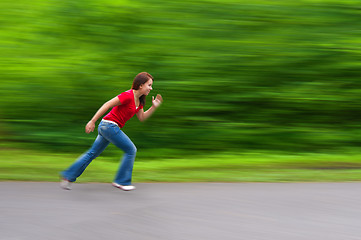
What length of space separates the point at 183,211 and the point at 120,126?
4.71 ft

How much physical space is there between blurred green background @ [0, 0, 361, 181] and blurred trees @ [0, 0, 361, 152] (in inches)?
0.8

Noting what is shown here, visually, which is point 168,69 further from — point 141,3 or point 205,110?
point 141,3

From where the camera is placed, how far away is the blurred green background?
8.44 metres

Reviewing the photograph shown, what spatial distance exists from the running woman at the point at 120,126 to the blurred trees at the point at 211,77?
9.04ft

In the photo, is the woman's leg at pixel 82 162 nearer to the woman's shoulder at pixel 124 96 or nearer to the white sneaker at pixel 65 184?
the white sneaker at pixel 65 184

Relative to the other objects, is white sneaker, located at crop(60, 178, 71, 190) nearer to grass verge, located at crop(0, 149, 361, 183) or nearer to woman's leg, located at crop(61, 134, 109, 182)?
woman's leg, located at crop(61, 134, 109, 182)

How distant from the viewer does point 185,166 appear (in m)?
6.99

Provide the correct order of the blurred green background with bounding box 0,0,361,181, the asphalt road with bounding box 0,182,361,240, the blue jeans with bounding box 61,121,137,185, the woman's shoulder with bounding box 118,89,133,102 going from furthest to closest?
the blurred green background with bounding box 0,0,361,181, the blue jeans with bounding box 61,121,137,185, the woman's shoulder with bounding box 118,89,133,102, the asphalt road with bounding box 0,182,361,240

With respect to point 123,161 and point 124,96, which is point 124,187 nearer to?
point 123,161

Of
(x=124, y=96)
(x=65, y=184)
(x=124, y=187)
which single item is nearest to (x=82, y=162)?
(x=65, y=184)

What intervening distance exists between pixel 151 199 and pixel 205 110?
3708 millimetres

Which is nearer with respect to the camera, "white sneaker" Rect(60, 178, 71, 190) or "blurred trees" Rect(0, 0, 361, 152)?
"white sneaker" Rect(60, 178, 71, 190)

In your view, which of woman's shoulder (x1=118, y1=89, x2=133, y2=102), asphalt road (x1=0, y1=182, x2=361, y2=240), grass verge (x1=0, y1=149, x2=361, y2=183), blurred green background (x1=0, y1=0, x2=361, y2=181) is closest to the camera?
asphalt road (x1=0, y1=182, x2=361, y2=240)

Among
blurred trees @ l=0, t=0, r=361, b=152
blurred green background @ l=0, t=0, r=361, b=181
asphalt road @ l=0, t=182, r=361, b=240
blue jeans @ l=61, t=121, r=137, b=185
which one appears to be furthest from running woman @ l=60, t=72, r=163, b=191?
blurred trees @ l=0, t=0, r=361, b=152
